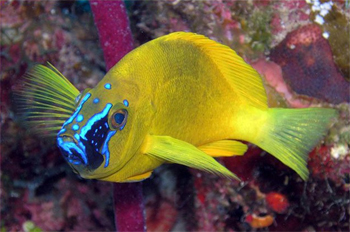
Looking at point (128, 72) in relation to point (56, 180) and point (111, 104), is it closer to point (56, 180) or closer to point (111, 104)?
point (111, 104)

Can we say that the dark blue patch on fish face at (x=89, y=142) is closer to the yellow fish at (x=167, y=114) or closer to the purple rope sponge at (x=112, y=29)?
the yellow fish at (x=167, y=114)

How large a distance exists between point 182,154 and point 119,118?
35cm

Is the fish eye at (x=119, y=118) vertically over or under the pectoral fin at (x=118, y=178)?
over

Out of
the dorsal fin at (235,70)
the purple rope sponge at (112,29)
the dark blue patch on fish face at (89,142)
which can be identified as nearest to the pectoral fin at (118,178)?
the dark blue patch on fish face at (89,142)

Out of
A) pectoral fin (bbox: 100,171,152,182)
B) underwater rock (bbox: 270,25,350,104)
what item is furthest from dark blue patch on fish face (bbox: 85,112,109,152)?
underwater rock (bbox: 270,25,350,104)

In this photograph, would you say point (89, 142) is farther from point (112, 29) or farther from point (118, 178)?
point (112, 29)

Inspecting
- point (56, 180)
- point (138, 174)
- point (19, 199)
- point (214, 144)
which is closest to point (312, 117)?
point (214, 144)

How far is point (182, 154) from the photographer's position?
1.70 m

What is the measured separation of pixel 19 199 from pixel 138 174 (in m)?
2.51

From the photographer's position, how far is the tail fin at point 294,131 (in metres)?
2.27

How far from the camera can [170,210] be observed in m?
3.62

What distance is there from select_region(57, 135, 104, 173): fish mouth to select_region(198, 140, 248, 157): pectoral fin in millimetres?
818

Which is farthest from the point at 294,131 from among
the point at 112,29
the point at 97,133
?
the point at 112,29

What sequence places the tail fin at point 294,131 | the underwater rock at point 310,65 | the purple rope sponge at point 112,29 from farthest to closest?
the underwater rock at point 310,65 → the purple rope sponge at point 112,29 → the tail fin at point 294,131
